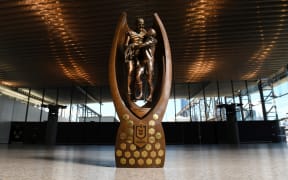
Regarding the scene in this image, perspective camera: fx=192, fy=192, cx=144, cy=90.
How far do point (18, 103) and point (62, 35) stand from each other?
614 inches

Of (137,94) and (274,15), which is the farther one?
(274,15)

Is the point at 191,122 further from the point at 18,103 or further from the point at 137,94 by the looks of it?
the point at 18,103

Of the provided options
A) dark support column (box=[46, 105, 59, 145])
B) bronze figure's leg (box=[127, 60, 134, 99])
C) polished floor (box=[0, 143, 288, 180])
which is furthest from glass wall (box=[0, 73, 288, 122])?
bronze figure's leg (box=[127, 60, 134, 99])

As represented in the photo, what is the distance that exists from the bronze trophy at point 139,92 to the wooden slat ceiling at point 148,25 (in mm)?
6043

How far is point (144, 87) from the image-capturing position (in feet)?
14.3

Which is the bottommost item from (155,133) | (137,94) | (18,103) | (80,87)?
(155,133)

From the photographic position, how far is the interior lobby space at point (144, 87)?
281 centimetres

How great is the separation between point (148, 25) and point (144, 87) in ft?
21.9

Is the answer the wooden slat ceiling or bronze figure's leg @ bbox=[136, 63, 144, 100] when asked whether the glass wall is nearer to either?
the wooden slat ceiling

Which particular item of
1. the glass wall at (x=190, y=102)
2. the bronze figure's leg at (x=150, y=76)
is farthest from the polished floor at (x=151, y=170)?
the glass wall at (x=190, y=102)

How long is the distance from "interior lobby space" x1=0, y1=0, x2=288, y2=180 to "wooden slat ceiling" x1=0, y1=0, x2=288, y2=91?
6 centimetres

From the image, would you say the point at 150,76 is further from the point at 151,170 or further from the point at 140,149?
Answer: the point at 151,170

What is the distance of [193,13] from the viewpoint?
9.16 m

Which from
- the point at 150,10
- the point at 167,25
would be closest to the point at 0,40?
the point at 150,10
